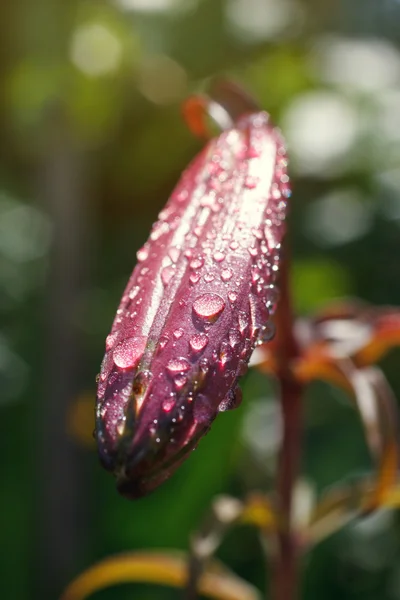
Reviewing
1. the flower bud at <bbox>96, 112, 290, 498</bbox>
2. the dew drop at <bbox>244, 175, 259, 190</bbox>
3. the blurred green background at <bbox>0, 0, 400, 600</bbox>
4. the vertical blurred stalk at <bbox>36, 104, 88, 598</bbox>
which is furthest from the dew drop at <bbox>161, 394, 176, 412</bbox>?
the vertical blurred stalk at <bbox>36, 104, 88, 598</bbox>

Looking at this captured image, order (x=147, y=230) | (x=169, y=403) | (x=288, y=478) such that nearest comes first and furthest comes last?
(x=169, y=403) → (x=288, y=478) → (x=147, y=230)

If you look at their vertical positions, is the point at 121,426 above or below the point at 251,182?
below

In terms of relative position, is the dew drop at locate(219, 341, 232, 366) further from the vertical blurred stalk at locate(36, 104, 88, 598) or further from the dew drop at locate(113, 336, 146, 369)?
the vertical blurred stalk at locate(36, 104, 88, 598)

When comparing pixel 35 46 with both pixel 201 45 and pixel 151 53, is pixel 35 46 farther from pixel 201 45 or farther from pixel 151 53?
pixel 201 45

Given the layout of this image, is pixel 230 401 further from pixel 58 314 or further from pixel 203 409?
pixel 58 314

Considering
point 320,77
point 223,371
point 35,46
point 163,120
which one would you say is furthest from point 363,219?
point 223,371

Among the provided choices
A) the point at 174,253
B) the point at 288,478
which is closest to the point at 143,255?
the point at 174,253
